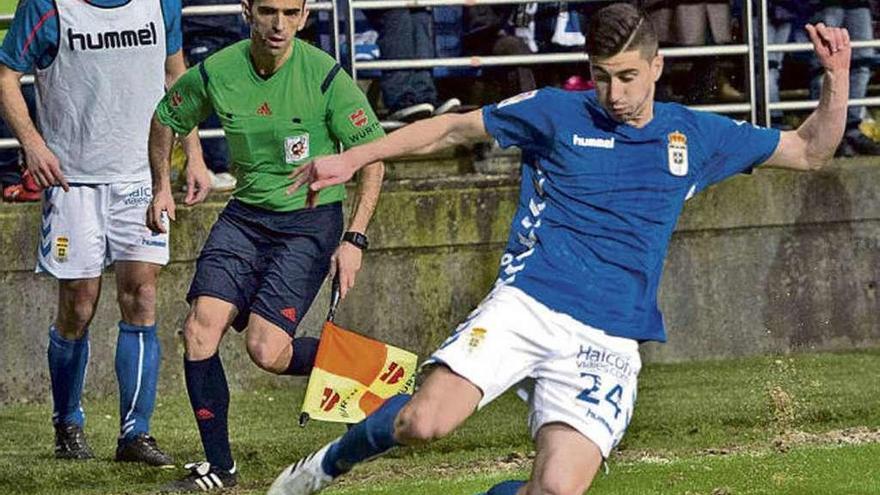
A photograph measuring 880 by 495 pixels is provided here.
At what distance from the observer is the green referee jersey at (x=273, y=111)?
1005cm

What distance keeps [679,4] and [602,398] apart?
6526mm

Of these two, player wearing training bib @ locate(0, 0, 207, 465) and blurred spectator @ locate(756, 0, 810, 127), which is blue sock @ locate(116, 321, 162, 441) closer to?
player wearing training bib @ locate(0, 0, 207, 465)

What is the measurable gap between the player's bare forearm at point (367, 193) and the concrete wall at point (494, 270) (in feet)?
9.52

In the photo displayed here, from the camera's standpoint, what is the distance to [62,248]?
10.9 m

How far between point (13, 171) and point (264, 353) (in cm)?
377

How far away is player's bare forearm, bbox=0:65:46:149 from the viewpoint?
10.6m

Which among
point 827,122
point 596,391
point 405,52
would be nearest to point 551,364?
point 596,391

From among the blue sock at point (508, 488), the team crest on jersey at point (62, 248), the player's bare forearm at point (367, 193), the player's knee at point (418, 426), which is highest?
the player's bare forearm at point (367, 193)

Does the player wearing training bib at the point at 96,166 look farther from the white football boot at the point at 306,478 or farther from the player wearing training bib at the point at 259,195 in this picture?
the white football boot at the point at 306,478

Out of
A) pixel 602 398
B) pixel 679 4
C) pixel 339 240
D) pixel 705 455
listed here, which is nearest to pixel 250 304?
pixel 339 240

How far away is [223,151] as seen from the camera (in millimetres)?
13352

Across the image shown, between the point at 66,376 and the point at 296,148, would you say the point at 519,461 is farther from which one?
the point at 66,376

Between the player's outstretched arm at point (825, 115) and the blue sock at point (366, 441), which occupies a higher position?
the player's outstretched arm at point (825, 115)

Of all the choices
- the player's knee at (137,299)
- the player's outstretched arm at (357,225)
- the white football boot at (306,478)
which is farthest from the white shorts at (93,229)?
the white football boot at (306,478)
